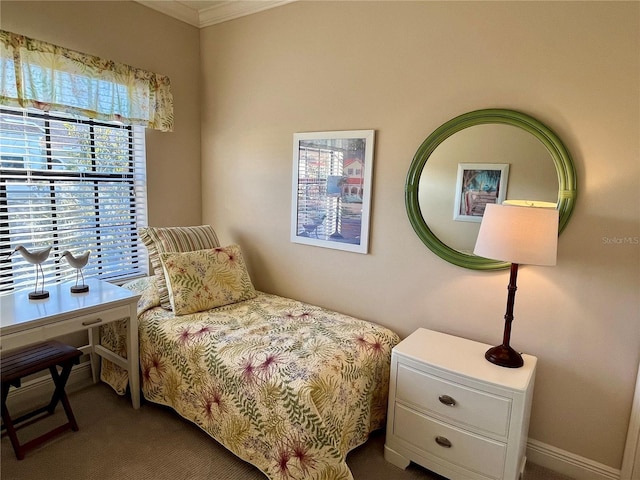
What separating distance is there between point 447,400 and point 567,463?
2.48ft

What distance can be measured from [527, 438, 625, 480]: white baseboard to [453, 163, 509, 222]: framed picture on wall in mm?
1210

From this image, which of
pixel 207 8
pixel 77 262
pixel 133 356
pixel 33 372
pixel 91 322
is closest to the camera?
pixel 33 372

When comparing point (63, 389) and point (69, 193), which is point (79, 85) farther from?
point (63, 389)

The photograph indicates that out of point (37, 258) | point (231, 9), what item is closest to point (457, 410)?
point (37, 258)

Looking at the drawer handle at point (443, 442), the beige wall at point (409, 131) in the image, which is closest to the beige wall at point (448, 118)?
the beige wall at point (409, 131)

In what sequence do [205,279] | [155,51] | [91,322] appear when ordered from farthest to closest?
[155,51]
[205,279]
[91,322]

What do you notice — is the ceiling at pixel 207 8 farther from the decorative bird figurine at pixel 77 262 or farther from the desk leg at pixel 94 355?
the desk leg at pixel 94 355

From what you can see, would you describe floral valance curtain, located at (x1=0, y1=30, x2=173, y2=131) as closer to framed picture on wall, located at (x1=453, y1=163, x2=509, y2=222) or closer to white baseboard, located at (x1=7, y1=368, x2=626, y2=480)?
white baseboard, located at (x1=7, y1=368, x2=626, y2=480)

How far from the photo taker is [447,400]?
174cm

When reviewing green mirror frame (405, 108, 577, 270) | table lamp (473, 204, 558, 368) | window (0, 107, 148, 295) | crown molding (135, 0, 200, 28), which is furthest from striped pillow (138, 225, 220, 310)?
table lamp (473, 204, 558, 368)

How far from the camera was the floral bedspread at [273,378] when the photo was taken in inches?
63.9

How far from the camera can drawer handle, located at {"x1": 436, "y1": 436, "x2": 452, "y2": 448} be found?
1.76 metres

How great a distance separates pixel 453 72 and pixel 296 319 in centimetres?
164

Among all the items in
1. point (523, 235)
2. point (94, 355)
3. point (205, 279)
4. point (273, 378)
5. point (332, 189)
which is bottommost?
point (94, 355)
